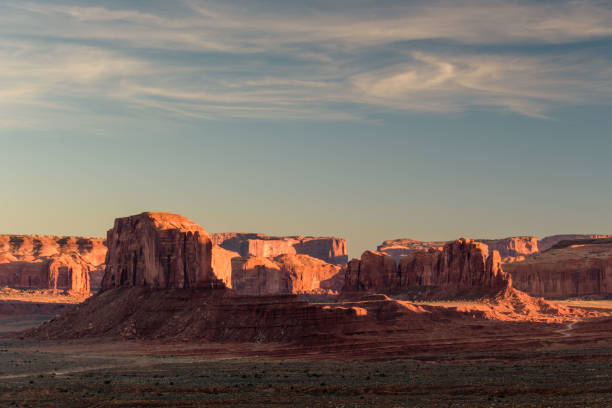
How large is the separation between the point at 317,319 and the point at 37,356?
34.3 m

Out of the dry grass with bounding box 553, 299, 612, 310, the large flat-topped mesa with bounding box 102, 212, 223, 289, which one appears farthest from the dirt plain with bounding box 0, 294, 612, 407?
the dry grass with bounding box 553, 299, 612, 310

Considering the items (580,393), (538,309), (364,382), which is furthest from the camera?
Answer: (538,309)

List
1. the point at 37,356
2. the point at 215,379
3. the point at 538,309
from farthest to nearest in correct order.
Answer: the point at 538,309, the point at 37,356, the point at 215,379

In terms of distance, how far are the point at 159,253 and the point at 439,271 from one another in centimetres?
6130

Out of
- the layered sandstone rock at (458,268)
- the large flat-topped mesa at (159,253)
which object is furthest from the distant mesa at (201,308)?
the layered sandstone rock at (458,268)

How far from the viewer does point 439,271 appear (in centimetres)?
16412

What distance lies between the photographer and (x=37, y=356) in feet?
318

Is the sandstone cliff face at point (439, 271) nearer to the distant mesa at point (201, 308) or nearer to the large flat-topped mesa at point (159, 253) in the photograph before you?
the distant mesa at point (201, 308)

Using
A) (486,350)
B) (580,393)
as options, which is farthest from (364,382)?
(486,350)

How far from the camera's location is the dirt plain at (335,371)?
53.7 metres

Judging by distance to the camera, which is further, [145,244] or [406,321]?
[145,244]

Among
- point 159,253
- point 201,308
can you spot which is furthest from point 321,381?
point 159,253

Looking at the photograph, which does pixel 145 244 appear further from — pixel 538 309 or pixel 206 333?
pixel 538 309

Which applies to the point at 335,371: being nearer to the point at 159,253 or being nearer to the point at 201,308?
the point at 201,308
